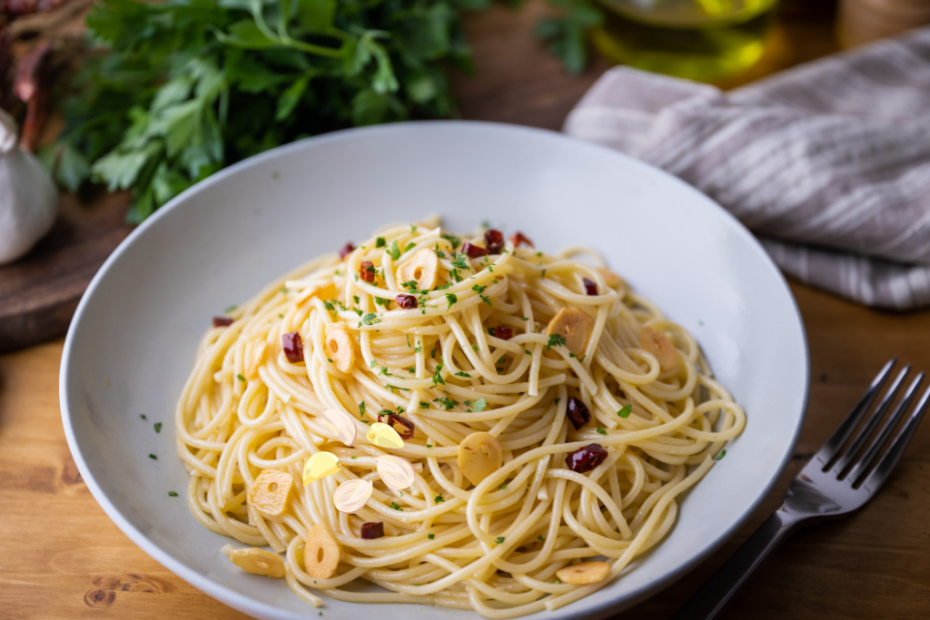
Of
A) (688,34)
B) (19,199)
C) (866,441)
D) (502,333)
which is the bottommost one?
(19,199)

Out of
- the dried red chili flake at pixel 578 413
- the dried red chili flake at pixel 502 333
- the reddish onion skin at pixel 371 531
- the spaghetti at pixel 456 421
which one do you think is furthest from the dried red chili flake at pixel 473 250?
the reddish onion skin at pixel 371 531

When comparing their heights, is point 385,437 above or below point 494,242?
below

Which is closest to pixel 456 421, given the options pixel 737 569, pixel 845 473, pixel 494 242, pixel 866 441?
pixel 494 242

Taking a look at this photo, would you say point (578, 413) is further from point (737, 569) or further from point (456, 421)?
point (737, 569)

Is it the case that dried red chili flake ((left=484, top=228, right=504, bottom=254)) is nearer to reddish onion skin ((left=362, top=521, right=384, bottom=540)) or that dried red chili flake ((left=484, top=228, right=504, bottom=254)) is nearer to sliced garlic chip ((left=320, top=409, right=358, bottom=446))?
sliced garlic chip ((left=320, top=409, right=358, bottom=446))

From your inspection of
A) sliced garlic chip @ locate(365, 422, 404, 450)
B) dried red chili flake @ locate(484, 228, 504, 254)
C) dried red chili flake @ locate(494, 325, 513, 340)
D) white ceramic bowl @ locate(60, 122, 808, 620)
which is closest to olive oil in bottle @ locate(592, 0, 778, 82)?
white ceramic bowl @ locate(60, 122, 808, 620)

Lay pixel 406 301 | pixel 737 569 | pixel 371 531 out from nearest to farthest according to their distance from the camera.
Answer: pixel 737 569, pixel 371 531, pixel 406 301

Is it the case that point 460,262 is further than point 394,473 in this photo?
Yes
